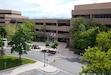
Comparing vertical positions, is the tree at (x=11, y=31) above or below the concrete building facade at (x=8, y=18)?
below

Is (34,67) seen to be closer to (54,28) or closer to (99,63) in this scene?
(99,63)

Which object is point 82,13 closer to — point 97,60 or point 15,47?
point 15,47

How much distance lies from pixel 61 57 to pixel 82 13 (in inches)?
720

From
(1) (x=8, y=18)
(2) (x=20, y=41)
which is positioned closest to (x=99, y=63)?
(2) (x=20, y=41)

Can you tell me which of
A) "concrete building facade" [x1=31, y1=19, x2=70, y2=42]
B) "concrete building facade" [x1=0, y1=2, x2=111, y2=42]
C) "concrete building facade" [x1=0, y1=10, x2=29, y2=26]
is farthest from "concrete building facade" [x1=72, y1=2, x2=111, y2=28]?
"concrete building facade" [x1=0, y1=10, x2=29, y2=26]

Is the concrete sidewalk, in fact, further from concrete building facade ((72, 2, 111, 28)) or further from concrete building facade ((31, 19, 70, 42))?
concrete building facade ((31, 19, 70, 42))

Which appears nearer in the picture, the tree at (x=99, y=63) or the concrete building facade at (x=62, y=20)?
the tree at (x=99, y=63)

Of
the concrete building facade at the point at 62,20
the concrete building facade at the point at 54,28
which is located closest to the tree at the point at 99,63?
the concrete building facade at the point at 62,20

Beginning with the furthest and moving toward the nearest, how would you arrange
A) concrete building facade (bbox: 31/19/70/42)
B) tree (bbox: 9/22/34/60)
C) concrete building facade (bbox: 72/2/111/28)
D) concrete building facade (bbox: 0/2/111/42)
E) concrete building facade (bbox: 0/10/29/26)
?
concrete building facade (bbox: 0/10/29/26) < concrete building facade (bbox: 31/19/70/42) < concrete building facade (bbox: 0/2/111/42) < concrete building facade (bbox: 72/2/111/28) < tree (bbox: 9/22/34/60)

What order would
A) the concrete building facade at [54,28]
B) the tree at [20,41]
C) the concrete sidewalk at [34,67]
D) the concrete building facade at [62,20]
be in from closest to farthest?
the concrete sidewalk at [34,67] → the tree at [20,41] → the concrete building facade at [62,20] → the concrete building facade at [54,28]

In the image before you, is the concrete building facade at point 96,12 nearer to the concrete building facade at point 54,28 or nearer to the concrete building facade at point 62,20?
the concrete building facade at point 62,20

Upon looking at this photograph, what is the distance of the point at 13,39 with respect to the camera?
3909 centimetres

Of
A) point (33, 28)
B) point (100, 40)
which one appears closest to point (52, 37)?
point (33, 28)

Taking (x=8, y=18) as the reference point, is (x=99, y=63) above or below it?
below
